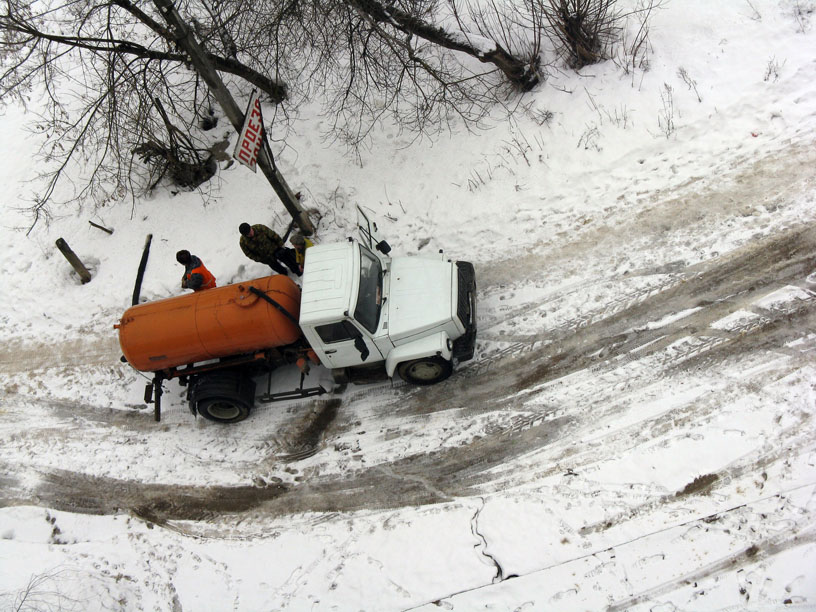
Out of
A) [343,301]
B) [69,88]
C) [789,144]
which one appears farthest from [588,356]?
[69,88]

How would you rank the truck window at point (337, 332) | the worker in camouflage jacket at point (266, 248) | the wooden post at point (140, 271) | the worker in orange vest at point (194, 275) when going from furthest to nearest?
the wooden post at point (140, 271)
the worker in camouflage jacket at point (266, 248)
the worker in orange vest at point (194, 275)
the truck window at point (337, 332)

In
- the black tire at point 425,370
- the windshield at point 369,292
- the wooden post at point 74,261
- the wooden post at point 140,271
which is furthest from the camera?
the wooden post at point 74,261

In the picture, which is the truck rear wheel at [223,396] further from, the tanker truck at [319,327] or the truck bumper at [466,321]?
the truck bumper at [466,321]

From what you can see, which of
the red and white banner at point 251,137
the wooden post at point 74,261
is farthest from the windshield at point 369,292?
the wooden post at point 74,261

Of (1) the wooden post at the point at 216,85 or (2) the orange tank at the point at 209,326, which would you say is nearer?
(1) the wooden post at the point at 216,85

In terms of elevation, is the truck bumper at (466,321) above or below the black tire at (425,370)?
above

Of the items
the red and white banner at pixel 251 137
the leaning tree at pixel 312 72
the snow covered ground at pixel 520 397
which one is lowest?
the snow covered ground at pixel 520 397

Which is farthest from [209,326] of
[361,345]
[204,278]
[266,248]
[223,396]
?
[361,345]

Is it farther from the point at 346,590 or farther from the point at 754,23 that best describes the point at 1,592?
the point at 754,23
